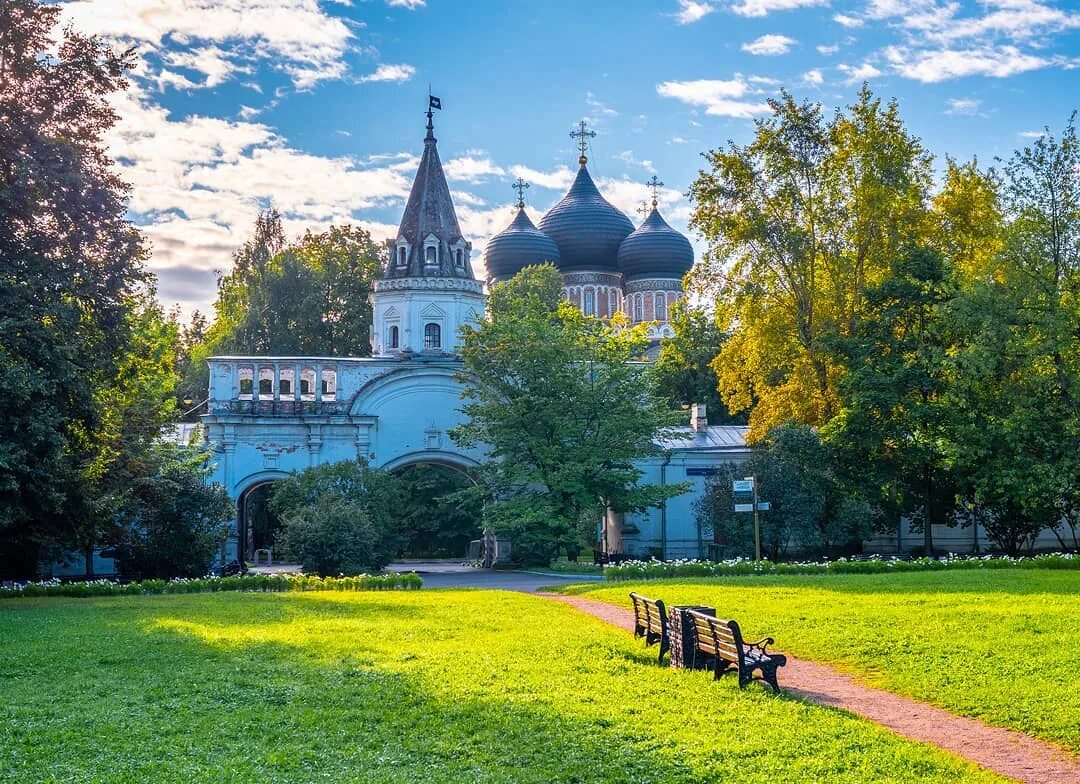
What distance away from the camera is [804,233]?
113 ft

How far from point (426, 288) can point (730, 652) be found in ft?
98.7

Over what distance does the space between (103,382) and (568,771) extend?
60.7 feet

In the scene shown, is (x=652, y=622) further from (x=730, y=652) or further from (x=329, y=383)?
(x=329, y=383)

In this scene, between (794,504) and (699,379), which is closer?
(794,504)

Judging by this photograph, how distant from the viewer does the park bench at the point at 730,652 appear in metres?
11.4

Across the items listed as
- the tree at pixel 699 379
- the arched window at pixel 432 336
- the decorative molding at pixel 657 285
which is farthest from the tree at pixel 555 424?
the decorative molding at pixel 657 285

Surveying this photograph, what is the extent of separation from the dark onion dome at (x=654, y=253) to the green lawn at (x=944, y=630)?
33.5 m

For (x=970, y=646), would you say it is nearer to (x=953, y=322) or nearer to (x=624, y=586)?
(x=624, y=586)

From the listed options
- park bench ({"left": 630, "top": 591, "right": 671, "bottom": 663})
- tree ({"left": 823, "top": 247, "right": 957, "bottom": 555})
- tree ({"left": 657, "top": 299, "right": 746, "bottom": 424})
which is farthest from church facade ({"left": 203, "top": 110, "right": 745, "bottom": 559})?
park bench ({"left": 630, "top": 591, "right": 671, "bottom": 663})

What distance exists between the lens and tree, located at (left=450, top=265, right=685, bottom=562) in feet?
112

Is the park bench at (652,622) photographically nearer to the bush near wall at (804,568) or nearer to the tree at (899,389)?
the bush near wall at (804,568)

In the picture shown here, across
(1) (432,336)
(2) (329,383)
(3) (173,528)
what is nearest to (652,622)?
(3) (173,528)

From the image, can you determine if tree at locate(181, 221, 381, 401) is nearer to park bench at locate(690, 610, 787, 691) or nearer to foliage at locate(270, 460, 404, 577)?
foliage at locate(270, 460, 404, 577)

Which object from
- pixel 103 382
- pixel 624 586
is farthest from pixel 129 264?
pixel 624 586
